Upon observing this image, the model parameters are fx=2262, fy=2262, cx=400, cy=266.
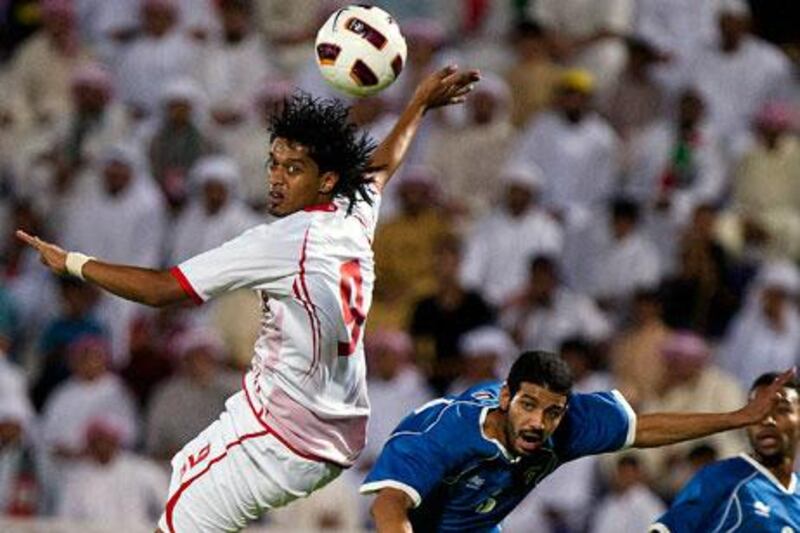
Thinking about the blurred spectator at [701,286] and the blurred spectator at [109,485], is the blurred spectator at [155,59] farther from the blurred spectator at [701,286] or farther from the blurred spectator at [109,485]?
the blurred spectator at [701,286]

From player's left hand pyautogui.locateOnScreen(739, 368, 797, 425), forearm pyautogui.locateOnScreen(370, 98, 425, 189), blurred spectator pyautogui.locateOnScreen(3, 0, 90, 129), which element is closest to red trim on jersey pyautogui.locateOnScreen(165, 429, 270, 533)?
forearm pyautogui.locateOnScreen(370, 98, 425, 189)

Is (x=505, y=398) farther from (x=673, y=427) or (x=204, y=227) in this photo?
(x=204, y=227)

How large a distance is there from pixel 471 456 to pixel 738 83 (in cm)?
784

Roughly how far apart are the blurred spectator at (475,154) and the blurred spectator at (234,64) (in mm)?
1565

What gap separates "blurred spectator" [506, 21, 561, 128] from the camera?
50.9ft

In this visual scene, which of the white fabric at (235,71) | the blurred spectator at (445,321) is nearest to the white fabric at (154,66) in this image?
the white fabric at (235,71)

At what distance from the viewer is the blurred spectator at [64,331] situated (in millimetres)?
14008

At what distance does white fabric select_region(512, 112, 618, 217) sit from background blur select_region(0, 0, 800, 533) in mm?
20

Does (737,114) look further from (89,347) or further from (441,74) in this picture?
(441,74)

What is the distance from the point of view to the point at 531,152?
49.4ft

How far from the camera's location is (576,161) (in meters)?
14.9

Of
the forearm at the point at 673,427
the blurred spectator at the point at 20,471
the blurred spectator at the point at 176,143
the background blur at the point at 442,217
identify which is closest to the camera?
the forearm at the point at 673,427

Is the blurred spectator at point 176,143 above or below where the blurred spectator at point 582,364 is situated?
above

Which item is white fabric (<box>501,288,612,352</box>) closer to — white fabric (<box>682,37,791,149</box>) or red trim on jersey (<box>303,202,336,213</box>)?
white fabric (<box>682,37,791,149</box>)
